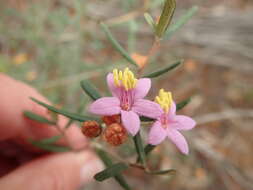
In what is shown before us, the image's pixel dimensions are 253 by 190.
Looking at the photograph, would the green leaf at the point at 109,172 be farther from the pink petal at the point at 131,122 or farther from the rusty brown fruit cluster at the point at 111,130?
the pink petal at the point at 131,122

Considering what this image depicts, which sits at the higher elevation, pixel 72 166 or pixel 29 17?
pixel 29 17

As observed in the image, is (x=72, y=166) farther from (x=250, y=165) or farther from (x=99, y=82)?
(x=250, y=165)

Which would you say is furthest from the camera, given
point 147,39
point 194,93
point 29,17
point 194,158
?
point 194,93

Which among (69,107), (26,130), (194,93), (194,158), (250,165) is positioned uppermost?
(26,130)

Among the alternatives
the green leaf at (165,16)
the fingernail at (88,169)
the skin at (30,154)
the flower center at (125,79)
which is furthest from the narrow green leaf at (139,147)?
the fingernail at (88,169)

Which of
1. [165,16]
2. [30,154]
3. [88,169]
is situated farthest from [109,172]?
[30,154]

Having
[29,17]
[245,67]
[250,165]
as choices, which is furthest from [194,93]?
[29,17]
